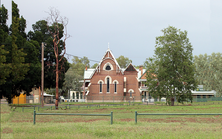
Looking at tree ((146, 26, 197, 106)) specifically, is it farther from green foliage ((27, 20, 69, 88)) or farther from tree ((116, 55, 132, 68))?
tree ((116, 55, 132, 68))

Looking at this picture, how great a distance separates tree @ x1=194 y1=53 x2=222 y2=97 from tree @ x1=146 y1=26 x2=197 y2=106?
4360cm

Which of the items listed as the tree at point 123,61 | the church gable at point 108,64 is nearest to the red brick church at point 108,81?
the church gable at point 108,64

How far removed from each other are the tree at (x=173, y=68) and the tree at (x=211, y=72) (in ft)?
143

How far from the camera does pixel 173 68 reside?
167 feet

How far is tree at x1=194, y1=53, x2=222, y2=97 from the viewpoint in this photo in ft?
300

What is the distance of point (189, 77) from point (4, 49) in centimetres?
4875

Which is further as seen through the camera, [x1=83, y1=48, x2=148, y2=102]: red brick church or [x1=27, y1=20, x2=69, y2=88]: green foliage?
[x1=83, y1=48, x2=148, y2=102]: red brick church

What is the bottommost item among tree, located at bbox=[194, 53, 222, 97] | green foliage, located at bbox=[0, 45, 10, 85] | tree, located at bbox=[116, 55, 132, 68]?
green foliage, located at bbox=[0, 45, 10, 85]

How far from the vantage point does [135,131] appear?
13.6 metres

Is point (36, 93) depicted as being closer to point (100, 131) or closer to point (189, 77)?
point (189, 77)

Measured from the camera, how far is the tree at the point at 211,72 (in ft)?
300

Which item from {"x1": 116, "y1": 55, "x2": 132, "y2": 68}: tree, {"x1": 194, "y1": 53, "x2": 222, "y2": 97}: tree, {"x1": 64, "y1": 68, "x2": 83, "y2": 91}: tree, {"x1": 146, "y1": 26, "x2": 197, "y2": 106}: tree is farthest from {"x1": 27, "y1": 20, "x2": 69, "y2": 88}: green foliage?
{"x1": 116, "y1": 55, "x2": 132, "y2": 68}: tree

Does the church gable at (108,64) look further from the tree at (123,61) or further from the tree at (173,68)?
the tree at (123,61)

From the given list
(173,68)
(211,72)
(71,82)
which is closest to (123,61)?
(71,82)
